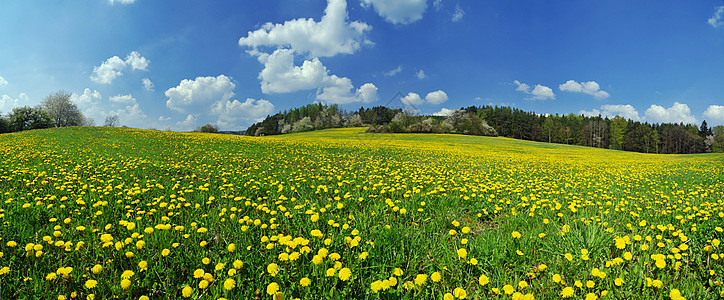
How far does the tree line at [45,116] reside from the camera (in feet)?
143

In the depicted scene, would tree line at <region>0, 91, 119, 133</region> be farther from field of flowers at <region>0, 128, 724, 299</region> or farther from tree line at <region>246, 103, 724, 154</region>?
field of flowers at <region>0, 128, 724, 299</region>

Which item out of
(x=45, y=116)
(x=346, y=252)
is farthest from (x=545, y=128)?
(x=45, y=116)

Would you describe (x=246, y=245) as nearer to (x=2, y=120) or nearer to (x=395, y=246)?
(x=395, y=246)

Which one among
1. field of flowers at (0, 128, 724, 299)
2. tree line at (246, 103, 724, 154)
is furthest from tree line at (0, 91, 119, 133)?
field of flowers at (0, 128, 724, 299)

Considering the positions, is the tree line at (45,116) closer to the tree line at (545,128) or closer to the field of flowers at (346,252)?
the tree line at (545,128)

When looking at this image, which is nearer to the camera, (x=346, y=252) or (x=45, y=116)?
(x=346, y=252)

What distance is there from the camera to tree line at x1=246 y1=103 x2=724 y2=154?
70500mm

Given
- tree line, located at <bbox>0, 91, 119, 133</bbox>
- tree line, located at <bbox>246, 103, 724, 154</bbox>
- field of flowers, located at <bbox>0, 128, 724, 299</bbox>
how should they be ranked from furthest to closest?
tree line, located at <bbox>246, 103, 724, 154</bbox> → tree line, located at <bbox>0, 91, 119, 133</bbox> → field of flowers, located at <bbox>0, 128, 724, 299</bbox>

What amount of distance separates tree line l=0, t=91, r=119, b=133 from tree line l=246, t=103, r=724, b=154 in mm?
42129

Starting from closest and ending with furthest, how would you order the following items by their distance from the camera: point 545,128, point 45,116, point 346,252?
point 346,252
point 45,116
point 545,128

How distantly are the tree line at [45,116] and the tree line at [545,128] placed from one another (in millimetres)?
42129

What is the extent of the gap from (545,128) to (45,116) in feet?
369

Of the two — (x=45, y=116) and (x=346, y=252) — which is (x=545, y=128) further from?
(x=45, y=116)

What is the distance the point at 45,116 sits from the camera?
45.7 meters
